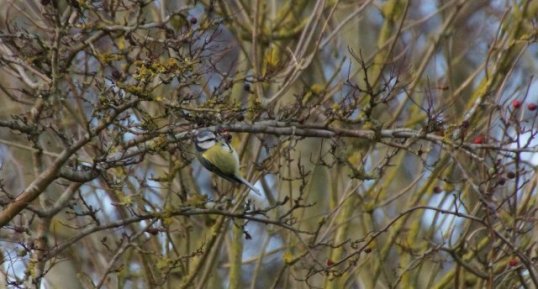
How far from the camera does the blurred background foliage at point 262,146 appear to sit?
17.5 feet

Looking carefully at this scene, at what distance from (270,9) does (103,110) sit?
4510 mm

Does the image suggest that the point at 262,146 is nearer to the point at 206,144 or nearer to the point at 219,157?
the point at 219,157

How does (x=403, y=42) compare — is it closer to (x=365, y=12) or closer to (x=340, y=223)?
(x=365, y=12)

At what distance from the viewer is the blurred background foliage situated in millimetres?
→ 5348

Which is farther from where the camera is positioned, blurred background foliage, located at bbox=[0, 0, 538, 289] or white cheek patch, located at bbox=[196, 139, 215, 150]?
white cheek patch, located at bbox=[196, 139, 215, 150]

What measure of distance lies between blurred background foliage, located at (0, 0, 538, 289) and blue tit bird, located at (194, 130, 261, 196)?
0.14 m

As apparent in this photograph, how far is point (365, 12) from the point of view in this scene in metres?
9.88

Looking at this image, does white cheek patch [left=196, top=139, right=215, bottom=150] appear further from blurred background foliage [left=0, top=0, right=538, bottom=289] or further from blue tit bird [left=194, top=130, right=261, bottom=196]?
blurred background foliage [left=0, top=0, right=538, bottom=289]

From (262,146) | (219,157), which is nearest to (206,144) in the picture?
(219,157)

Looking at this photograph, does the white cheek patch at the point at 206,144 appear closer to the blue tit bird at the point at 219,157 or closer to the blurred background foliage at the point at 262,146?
the blue tit bird at the point at 219,157

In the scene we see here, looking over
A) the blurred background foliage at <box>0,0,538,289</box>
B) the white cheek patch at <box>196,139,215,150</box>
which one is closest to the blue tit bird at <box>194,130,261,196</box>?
the white cheek patch at <box>196,139,215,150</box>

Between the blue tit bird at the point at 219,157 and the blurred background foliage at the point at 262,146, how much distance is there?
0.46ft

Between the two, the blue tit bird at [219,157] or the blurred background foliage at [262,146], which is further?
the blue tit bird at [219,157]

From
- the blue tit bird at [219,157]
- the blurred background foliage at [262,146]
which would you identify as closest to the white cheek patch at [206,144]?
the blue tit bird at [219,157]
